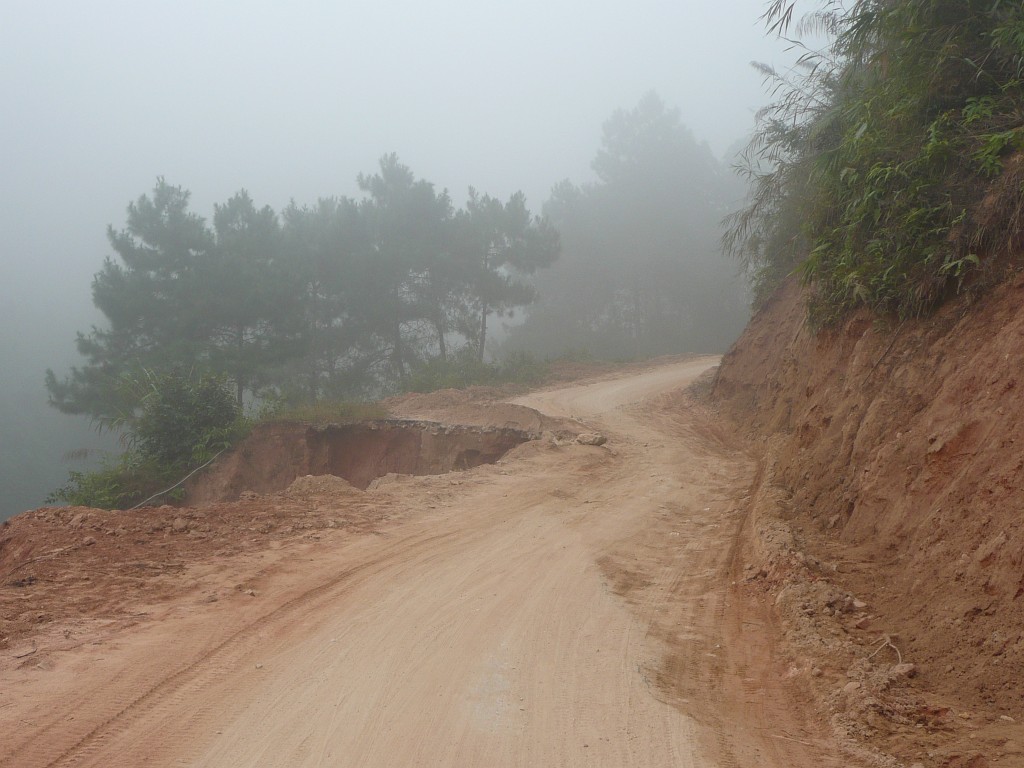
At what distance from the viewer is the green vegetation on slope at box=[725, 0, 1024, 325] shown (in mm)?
5762

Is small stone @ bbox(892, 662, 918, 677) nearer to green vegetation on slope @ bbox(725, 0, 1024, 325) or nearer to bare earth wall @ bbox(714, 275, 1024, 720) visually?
bare earth wall @ bbox(714, 275, 1024, 720)

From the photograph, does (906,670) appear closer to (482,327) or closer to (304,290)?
(304,290)

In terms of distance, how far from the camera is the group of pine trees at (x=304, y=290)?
25266 mm

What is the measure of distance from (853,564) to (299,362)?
2863 cm

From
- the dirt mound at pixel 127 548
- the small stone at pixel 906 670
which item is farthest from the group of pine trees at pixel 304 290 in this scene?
the small stone at pixel 906 670

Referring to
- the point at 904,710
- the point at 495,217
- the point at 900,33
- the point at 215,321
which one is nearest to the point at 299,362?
the point at 215,321

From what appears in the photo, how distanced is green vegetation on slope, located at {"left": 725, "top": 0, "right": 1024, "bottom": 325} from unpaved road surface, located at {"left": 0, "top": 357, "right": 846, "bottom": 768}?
3.15 meters

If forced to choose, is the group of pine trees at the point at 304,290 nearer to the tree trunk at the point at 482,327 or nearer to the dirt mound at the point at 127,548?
the tree trunk at the point at 482,327

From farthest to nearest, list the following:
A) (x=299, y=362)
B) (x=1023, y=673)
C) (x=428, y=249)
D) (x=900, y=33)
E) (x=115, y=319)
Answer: (x=428, y=249) < (x=299, y=362) < (x=115, y=319) < (x=900, y=33) < (x=1023, y=673)

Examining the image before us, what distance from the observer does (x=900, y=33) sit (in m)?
6.88

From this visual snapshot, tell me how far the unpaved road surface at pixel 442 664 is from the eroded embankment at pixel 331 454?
7.43 metres

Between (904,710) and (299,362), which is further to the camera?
(299,362)

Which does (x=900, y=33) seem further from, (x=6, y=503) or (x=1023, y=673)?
(x=6, y=503)

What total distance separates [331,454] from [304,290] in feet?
50.0
